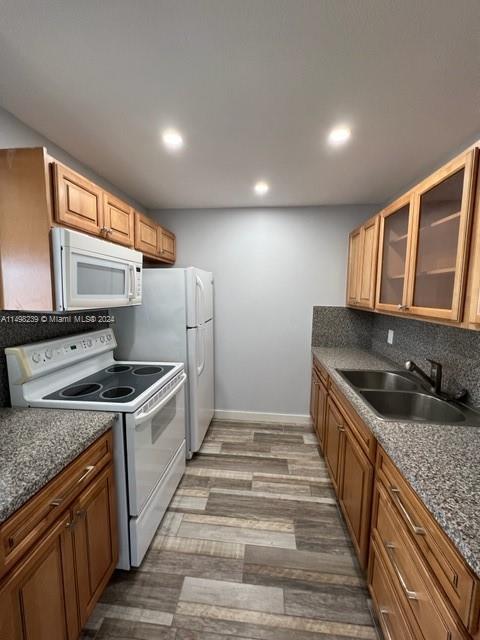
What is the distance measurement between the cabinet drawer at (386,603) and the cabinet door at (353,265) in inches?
75.8

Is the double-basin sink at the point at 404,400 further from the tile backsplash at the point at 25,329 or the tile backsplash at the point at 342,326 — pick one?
the tile backsplash at the point at 25,329

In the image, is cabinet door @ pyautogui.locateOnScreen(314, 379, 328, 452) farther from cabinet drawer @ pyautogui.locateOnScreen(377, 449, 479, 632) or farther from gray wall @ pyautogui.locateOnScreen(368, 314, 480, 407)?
cabinet drawer @ pyautogui.locateOnScreen(377, 449, 479, 632)

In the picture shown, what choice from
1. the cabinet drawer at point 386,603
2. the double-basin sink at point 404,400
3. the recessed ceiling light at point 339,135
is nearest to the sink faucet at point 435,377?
the double-basin sink at point 404,400

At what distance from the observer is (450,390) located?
1.68m

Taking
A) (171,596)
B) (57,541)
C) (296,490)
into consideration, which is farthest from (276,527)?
(57,541)

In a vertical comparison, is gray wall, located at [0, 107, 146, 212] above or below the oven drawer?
above

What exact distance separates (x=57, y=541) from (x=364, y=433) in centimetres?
138

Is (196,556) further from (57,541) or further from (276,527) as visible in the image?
(57,541)

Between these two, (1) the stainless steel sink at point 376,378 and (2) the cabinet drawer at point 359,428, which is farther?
(1) the stainless steel sink at point 376,378

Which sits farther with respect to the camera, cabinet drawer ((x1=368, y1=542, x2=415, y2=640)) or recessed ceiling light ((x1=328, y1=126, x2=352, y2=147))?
recessed ceiling light ((x1=328, y1=126, x2=352, y2=147))

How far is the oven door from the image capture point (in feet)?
4.66

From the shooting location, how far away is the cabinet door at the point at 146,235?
7.17 ft

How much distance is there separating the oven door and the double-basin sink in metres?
1.21

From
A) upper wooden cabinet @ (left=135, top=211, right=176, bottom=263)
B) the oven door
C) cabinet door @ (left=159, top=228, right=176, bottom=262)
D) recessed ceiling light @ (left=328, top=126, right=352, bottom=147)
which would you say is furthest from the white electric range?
recessed ceiling light @ (left=328, top=126, right=352, bottom=147)
